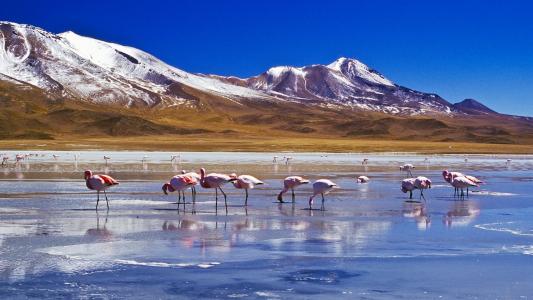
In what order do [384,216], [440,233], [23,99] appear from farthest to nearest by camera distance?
[23,99] < [384,216] < [440,233]

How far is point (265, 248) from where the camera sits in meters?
12.1

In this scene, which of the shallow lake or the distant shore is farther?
the distant shore

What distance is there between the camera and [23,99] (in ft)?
563

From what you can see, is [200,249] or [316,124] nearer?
[200,249]

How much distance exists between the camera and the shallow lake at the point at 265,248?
9125 millimetres

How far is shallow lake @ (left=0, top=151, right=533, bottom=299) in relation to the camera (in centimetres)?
912

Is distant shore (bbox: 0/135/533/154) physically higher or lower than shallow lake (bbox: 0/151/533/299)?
higher

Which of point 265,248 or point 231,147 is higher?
point 231,147

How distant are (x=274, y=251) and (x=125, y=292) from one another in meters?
3.50

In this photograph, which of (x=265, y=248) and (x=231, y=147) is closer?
(x=265, y=248)

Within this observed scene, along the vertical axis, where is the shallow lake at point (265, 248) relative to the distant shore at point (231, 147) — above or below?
below

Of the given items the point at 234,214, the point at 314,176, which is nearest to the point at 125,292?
the point at 234,214

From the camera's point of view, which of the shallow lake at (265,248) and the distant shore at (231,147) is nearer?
the shallow lake at (265,248)

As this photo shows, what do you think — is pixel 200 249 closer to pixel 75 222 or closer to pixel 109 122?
pixel 75 222
